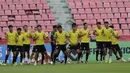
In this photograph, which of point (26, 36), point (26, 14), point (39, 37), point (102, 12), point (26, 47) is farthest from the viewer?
point (102, 12)

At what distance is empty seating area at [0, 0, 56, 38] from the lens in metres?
34.4

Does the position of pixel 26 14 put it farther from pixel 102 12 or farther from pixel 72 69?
pixel 72 69

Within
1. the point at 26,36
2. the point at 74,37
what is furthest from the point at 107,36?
the point at 26,36

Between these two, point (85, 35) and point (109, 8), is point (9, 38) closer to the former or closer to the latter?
point (85, 35)

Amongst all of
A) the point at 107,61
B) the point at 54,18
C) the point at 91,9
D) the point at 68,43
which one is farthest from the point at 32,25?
the point at 107,61

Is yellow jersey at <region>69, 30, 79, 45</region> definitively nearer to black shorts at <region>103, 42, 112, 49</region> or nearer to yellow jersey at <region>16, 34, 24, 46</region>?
black shorts at <region>103, 42, 112, 49</region>

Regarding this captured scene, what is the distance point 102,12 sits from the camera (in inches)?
1415

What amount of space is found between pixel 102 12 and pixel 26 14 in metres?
5.58

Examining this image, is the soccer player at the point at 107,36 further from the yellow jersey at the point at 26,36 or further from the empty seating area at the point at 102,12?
the empty seating area at the point at 102,12

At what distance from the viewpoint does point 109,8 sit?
36.5m

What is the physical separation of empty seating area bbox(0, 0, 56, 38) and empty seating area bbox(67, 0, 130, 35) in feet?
6.39

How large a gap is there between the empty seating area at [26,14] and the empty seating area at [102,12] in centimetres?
195

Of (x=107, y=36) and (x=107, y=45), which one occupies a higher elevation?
(x=107, y=36)

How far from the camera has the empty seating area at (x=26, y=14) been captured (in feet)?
113
